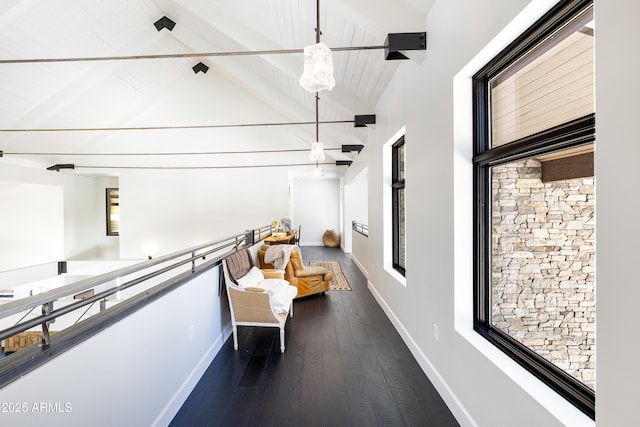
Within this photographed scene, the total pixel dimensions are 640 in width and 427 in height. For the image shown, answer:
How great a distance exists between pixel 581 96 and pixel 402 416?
2.07m

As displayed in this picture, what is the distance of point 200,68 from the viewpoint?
7.98 metres

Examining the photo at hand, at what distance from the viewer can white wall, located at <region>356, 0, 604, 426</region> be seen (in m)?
1.45

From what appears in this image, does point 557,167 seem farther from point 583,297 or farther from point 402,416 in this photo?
point 402,416

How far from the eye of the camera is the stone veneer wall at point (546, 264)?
1.26m

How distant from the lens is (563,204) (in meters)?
1.38

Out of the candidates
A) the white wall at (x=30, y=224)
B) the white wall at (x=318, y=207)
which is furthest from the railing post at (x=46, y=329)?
the white wall at (x=318, y=207)

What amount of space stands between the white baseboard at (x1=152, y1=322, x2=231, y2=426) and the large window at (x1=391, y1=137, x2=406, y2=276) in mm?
2318

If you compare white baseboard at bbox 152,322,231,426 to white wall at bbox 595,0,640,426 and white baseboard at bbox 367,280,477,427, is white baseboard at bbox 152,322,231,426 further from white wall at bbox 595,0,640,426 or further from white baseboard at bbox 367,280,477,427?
white wall at bbox 595,0,640,426

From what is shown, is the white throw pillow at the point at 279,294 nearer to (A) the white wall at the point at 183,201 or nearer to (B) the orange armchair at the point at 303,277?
(B) the orange armchair at the point at 303,277

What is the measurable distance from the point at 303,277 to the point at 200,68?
6.62 metres

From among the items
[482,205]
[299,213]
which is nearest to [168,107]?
[299,213]

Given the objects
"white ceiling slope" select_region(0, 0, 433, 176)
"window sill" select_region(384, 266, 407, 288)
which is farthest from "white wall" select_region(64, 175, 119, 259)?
"window sill" select_region(384, 266, 407, 288)

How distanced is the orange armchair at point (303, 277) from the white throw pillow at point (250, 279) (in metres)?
0.87

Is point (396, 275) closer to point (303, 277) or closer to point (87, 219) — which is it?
point (303, 277)
